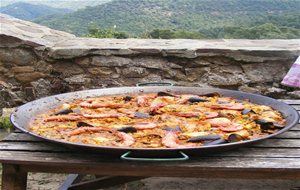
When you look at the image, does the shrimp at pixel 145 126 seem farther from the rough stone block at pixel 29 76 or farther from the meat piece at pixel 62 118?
the rough stone block at pixel 29 76

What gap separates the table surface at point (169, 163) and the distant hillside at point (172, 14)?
9.15 meters

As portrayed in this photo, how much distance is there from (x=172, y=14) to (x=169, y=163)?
37.6ft

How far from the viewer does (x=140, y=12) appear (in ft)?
42.1

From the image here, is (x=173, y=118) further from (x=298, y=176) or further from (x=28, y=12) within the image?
(x=28, y=12)

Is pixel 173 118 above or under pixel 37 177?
above

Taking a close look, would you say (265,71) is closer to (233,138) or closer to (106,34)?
(233,138)

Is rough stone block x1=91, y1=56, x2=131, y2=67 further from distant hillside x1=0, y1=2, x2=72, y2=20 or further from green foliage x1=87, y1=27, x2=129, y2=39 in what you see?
distant hillside x1=0, y1=2, x2=72, y2=20

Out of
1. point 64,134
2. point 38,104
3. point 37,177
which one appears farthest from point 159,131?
point 37,177

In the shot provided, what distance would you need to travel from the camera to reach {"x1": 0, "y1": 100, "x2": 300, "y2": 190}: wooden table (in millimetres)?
1742

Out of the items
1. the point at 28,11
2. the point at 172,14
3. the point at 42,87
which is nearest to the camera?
the point at 42,87

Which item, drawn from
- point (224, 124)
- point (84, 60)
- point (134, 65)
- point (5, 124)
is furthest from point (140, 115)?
point (5, 124)

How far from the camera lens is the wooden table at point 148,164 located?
5.72 feet

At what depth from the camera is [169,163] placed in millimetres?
1738

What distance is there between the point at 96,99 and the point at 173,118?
562 millimetres
